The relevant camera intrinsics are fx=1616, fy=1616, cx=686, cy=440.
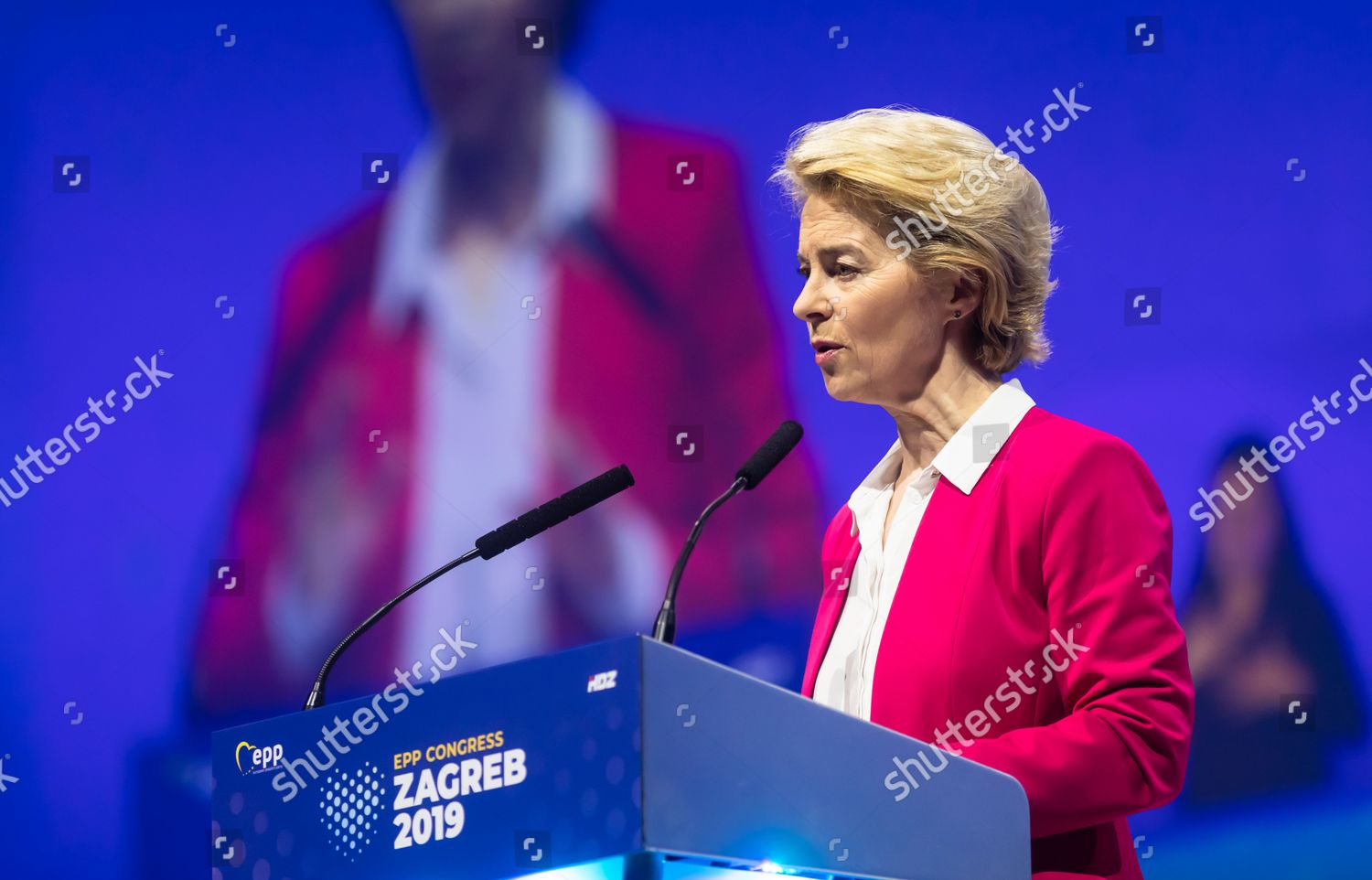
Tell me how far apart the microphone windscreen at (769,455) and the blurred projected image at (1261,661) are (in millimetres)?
1540

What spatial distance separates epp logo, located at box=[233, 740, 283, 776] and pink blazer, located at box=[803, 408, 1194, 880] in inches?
27.4

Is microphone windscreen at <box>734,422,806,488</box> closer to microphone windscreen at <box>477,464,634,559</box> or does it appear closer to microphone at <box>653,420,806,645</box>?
microphone at <box>653,420,806,645</box>

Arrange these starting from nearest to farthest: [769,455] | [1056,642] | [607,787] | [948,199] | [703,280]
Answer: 1. [607,787]
2. [1056,642]
3. [769,455]
4. [948,199]
5. [703,280]

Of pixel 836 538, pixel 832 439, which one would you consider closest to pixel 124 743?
pixel 832 439

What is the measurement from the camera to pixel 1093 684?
1.81 meters

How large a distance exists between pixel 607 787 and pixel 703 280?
2.56 m

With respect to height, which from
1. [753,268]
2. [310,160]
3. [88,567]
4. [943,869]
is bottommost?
[943,869]

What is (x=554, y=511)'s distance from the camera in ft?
6.32

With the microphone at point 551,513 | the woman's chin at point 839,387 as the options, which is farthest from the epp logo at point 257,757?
the woman's chin at point 839,387

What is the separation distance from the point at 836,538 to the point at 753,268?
139cm

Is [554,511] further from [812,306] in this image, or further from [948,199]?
[948,199]

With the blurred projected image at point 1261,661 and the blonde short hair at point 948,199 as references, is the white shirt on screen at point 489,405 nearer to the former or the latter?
the blurred projected image at point 1261,661

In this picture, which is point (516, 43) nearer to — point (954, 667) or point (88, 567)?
point (88, 567)

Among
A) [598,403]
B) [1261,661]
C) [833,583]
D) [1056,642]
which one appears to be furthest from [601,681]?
[598,403]
